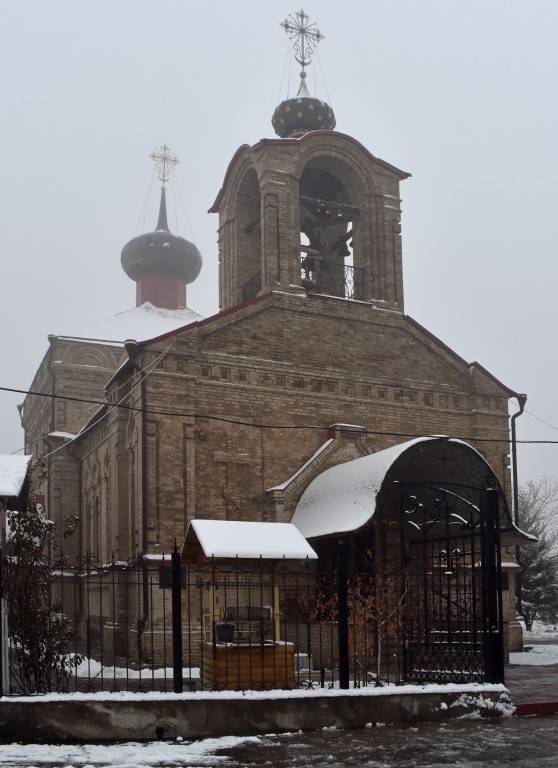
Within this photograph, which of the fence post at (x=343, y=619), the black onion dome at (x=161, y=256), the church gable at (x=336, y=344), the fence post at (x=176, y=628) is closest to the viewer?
the fence post at (x=176, y=628)

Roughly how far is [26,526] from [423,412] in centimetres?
1202

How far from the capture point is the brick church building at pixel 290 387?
1819 cm

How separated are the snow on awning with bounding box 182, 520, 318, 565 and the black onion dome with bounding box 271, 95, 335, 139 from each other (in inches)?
555

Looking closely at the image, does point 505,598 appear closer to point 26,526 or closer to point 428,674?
point 428,674

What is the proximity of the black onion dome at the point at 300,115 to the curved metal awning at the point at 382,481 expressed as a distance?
9.72m

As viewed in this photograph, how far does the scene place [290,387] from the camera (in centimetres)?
1988

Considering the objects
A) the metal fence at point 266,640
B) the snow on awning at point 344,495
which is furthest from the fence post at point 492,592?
the snow on awning at point 344,495

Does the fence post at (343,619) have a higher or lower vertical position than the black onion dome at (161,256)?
→ lower

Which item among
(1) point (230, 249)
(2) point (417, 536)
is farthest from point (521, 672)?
(1) point (230, 249)

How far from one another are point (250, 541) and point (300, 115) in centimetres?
1489

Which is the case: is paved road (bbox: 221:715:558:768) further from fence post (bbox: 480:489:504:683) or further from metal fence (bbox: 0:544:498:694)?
metal fence (bbox: 0:544:498:694)

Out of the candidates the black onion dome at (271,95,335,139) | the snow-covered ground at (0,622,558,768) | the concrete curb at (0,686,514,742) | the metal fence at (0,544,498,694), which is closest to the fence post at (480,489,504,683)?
the metal fence at (0,544,498,694)

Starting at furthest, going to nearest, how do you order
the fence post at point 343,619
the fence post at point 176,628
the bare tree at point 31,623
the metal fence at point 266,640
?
the fence post at point 343,619 → the metal fence at point 266,640 → the bare tree at point 31,623 → the fence post at point 176,628

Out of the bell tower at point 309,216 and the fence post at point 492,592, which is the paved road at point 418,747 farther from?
the bell tower at point 309,216
